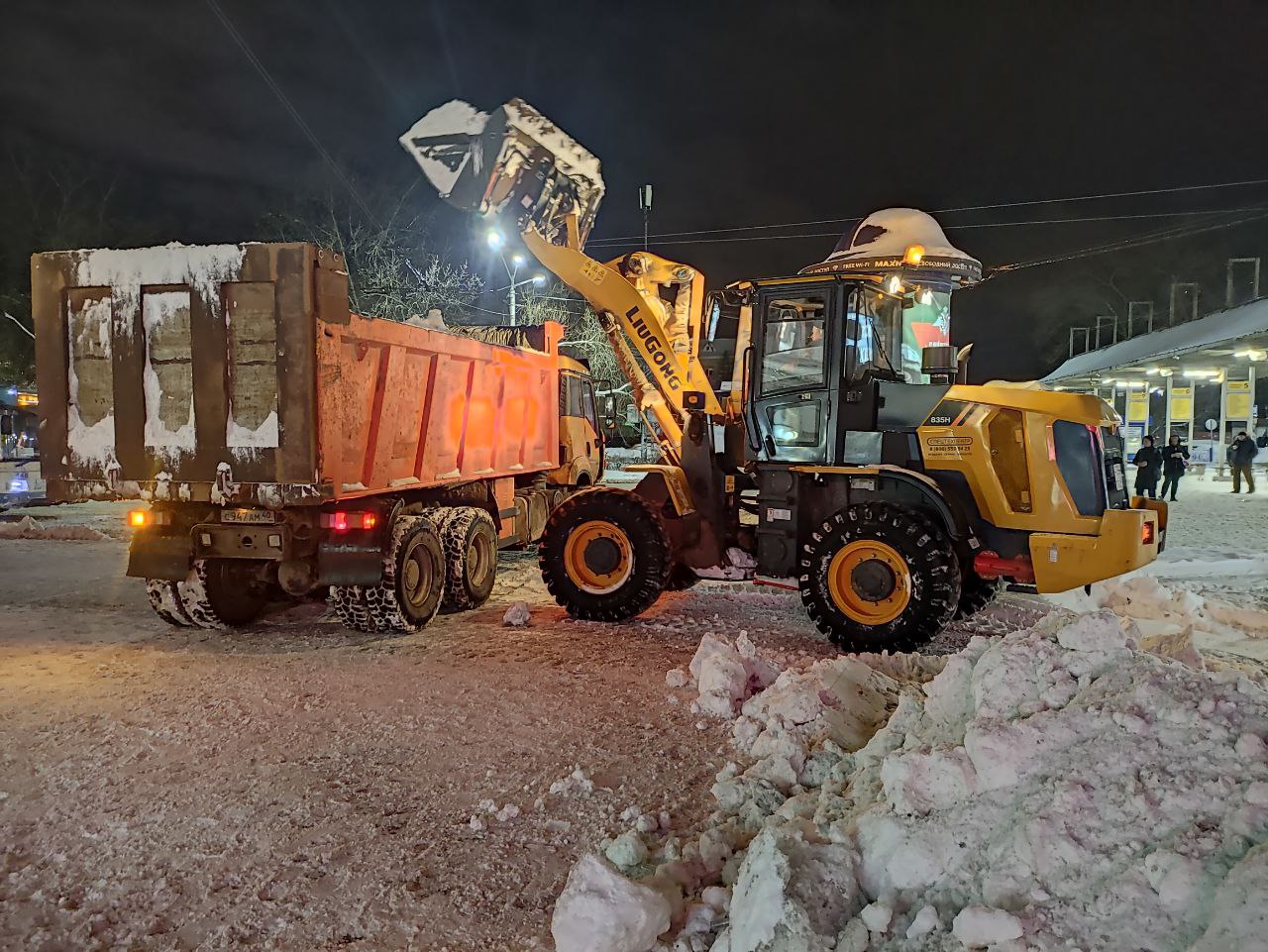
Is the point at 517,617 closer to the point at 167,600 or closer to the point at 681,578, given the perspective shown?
the point at 681,578

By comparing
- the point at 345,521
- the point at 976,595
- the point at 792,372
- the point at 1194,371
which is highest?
the point at 1194,371

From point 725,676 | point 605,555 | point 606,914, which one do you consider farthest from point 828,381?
point 606,914

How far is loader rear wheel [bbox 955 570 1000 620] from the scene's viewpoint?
789cm

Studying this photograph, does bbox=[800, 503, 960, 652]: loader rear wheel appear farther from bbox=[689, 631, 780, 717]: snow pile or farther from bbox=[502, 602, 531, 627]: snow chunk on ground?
A: bbox=[502, 602, 531, 627]: snow chunk on ground

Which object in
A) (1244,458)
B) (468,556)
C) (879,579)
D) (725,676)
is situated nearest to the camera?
(725,676)

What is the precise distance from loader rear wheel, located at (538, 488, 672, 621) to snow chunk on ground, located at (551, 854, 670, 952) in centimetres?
479

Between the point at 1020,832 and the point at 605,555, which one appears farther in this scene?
the point at 605,555

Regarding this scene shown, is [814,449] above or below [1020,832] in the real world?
above

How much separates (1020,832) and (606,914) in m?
1.43

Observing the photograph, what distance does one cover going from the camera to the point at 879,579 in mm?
6844

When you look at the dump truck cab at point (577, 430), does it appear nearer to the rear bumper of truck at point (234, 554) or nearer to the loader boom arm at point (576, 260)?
the loader boom arm at point (576, 260)

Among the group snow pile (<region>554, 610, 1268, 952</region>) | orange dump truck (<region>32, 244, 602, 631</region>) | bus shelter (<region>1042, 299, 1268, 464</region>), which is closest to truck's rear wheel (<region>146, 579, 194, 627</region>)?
orange dump truck (<region>32, 244, 602, 631</region>)

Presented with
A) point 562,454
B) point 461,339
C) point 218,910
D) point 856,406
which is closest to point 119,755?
point 218,910

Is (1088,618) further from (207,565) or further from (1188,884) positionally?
(207,565)
